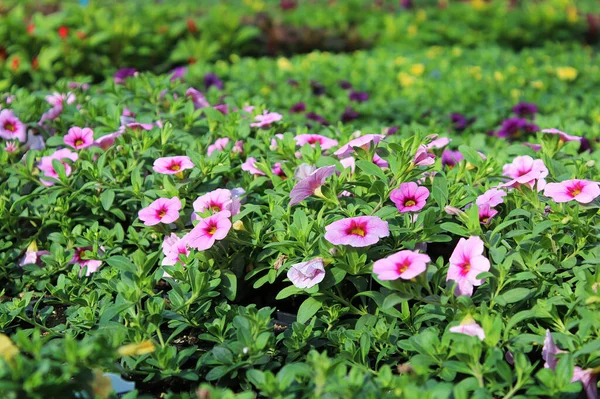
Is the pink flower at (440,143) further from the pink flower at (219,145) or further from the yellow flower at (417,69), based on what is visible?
the yellow flower at (417,69)

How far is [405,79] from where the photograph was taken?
15.1 feet

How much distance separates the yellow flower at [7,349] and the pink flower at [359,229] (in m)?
0.74

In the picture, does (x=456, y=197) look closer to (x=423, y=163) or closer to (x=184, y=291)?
(x=423, y=163)

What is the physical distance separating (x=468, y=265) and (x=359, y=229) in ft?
0.91

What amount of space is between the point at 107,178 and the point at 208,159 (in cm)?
35

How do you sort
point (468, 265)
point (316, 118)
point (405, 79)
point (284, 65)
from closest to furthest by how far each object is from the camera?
point (468, 265), point (316, 118), point (405, 79), point (284, 65)

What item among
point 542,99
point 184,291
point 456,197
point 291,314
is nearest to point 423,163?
point 456,197

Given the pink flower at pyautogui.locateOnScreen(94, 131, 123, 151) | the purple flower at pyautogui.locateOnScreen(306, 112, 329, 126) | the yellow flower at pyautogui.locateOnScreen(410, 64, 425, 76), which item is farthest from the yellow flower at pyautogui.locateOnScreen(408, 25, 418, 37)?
the pink flower at pyautogui.locateOnScreen(94, 131, 123, 151)

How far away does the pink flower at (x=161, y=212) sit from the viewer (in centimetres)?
205

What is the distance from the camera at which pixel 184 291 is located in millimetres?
1897

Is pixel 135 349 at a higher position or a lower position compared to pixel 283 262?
higher

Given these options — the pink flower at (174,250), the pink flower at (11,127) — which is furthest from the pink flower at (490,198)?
the pink flower at (11,127)

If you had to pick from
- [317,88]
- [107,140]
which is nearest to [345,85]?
[317,88]

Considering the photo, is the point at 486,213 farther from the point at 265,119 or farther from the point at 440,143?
the point at 265,119
